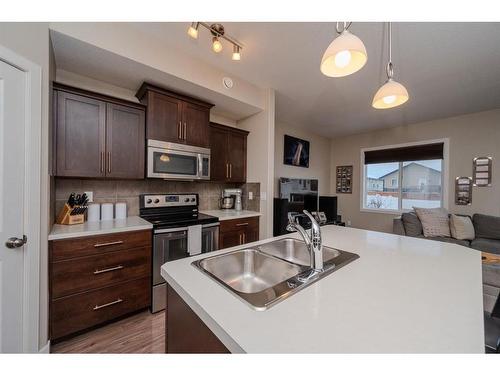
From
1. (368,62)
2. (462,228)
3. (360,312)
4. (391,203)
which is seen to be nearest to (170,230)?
(360,312)

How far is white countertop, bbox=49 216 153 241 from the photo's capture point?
4.79 ft

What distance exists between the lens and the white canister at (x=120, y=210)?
2066 mm

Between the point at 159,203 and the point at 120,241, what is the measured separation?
65cm

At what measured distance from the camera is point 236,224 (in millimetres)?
2514

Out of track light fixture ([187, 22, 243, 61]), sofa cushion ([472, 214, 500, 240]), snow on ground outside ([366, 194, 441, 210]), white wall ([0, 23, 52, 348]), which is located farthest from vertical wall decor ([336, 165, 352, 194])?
white wall ([0, 23, 52, 348])

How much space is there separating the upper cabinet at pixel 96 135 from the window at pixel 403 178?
15.2 ft

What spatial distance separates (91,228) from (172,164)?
3.09 ft

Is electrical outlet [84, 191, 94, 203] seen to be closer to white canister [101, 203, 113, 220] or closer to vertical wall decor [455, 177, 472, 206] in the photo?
white canister [101, 203, 113, 220]

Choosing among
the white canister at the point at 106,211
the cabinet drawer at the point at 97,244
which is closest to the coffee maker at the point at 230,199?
the cabinet drawer at the point at 97,244

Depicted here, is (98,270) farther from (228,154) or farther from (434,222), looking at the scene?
(434,222)

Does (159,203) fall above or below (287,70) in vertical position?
below

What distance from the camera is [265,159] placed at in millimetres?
2742
